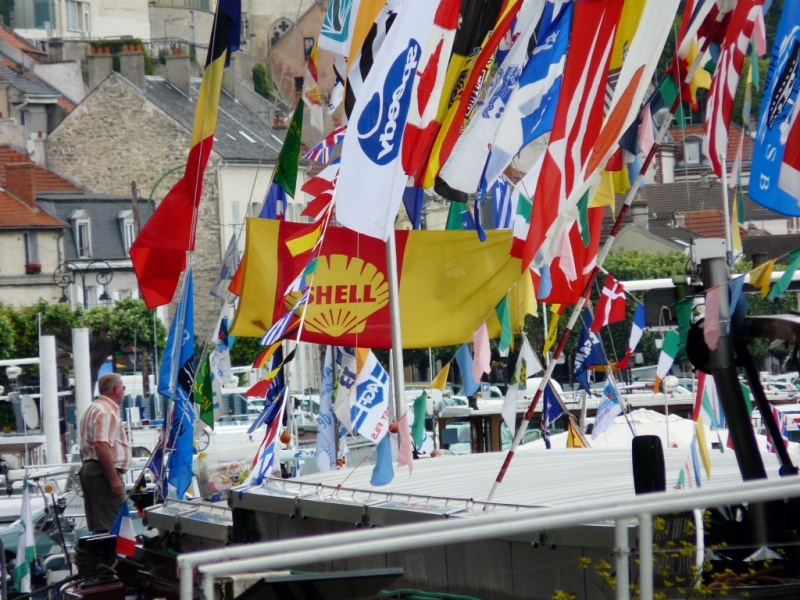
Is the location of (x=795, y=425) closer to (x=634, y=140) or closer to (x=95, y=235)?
(x=634, y=140)

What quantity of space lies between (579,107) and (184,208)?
3079 millimetres

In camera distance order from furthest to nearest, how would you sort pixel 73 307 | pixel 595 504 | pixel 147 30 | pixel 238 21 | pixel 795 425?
pixel 147 30 < pixel 73 307 < pixel 795 425 < pixel 238 21 < pixel 595 504

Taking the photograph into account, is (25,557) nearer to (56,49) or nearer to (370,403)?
(370,403)

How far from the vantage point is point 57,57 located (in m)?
78.2

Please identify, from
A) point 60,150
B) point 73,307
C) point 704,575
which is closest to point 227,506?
point 704,575

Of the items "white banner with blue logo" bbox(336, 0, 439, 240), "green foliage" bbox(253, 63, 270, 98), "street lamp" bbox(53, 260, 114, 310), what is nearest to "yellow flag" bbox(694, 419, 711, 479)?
"white banner with blue logo" bbox(336, 0, 439, 240)

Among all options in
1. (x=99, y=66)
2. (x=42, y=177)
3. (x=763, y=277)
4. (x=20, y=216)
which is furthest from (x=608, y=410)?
(x=99, y=66)

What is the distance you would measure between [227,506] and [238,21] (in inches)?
139

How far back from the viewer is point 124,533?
9539mm

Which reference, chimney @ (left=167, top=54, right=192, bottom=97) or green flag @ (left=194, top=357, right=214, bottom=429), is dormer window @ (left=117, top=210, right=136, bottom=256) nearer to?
chimney @ (left=167, top=54, right=192, bottom=97)

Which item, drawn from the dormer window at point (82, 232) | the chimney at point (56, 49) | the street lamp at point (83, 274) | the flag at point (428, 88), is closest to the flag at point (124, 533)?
the flag at point (428, 88)

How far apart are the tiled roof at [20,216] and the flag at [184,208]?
4402 centimetres

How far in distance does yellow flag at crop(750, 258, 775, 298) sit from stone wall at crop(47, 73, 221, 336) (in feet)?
163

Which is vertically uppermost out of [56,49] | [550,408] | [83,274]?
[56,49]
